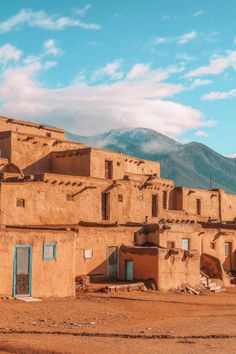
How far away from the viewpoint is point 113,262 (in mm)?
25266

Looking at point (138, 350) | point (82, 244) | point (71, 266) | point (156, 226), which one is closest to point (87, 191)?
point (156, 226)

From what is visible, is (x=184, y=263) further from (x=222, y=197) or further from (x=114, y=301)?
(x=222, y=197)

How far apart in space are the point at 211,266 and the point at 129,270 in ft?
23.7

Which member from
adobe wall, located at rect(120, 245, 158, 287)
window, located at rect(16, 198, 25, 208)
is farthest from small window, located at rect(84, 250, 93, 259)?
window, located at rect(16, 198, 25, 208)

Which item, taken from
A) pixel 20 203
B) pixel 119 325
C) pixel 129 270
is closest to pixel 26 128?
pixel 20 203

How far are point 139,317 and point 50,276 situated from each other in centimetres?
399

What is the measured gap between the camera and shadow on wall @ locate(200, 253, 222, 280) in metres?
30.3

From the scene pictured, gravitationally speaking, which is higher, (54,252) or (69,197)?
(69,197)

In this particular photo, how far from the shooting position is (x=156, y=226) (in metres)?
27.3

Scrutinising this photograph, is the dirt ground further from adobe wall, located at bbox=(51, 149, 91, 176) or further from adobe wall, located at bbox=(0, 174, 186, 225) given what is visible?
adobe wall, located at bbox=(51, 149, 91, 176)

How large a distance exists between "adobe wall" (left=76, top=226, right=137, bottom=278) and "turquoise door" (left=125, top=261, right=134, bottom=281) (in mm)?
1018

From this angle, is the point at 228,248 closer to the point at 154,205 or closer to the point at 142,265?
the point at 154,205

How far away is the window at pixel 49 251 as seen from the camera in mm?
19719

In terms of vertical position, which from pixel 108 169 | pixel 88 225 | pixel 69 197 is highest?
pixel 108 169
